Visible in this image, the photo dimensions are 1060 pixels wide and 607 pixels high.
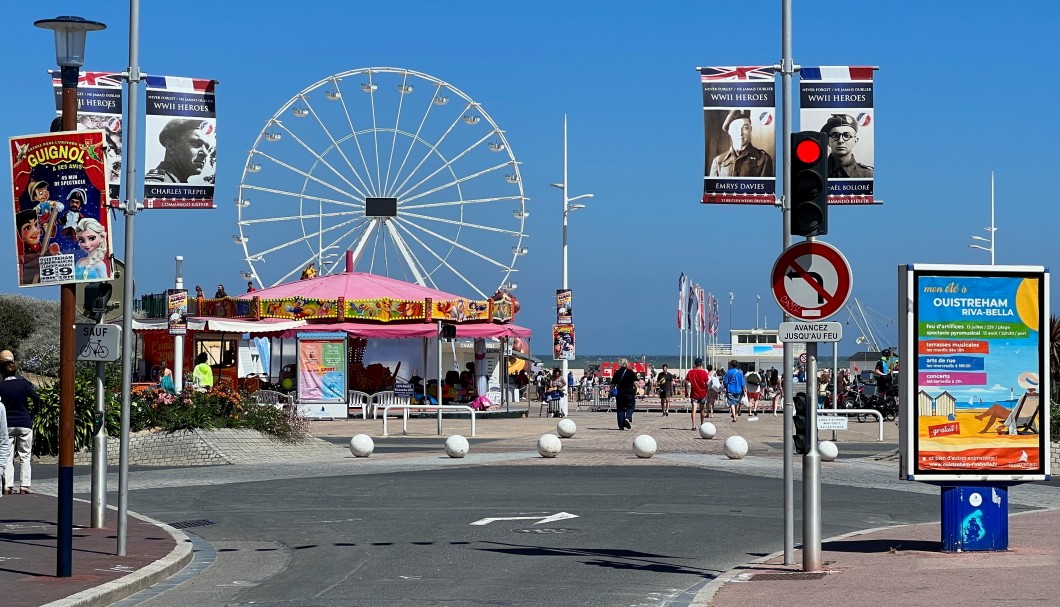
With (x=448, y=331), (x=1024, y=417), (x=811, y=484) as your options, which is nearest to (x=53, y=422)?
(x=448, y=331)

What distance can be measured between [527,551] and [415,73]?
3889 centimetres

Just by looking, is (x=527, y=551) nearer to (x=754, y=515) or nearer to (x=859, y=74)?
(x=754, y=515)

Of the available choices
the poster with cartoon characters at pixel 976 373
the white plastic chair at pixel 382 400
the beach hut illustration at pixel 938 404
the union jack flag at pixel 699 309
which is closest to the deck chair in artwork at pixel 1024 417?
the poster with cartoon characters at pixel 976 373

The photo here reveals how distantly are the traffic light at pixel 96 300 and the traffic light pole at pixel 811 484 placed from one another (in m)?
5.82

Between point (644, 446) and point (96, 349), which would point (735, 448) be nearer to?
point (644, 446)

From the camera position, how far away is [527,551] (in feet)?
43.5

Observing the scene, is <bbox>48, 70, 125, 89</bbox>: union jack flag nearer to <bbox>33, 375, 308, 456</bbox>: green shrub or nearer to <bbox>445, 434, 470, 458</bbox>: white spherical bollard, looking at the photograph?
<bbox>33, 375, 308, 456</bbox>: green shrub

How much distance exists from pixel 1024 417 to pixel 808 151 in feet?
10.1

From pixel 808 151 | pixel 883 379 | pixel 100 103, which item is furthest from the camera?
pixel 883 379

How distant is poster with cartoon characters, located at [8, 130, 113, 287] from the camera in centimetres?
1115

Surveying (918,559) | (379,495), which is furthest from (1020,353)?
(379,495)

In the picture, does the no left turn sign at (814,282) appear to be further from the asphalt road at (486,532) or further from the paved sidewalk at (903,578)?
the asphalt road at (486,532)

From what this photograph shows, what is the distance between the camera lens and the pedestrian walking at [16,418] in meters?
17.8

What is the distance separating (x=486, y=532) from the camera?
48.5ft
